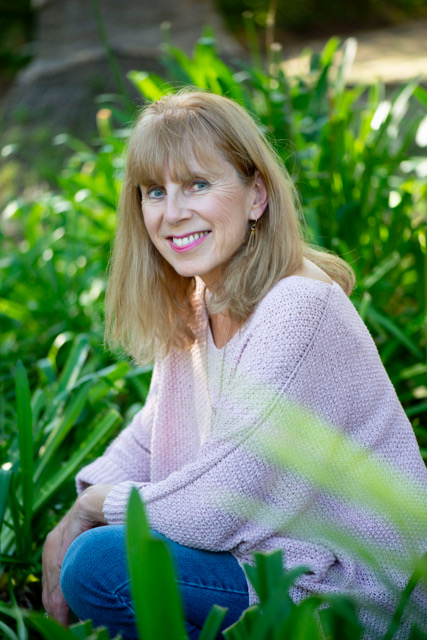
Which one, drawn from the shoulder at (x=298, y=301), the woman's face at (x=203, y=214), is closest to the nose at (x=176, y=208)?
the woman's face at (x=203, y=214)

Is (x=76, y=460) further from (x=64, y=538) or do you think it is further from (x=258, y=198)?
(x=258, y=198)

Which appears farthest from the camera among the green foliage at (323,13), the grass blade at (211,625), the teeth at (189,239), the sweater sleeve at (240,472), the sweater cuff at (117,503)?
Answer: the green foliage at (323,13)

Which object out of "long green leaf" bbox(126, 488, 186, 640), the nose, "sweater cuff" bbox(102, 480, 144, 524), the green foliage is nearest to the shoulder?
the nose

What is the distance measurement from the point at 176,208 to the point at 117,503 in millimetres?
633

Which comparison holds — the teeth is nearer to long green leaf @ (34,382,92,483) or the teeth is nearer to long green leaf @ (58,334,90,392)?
long green leaf @ (34,382,92,483)

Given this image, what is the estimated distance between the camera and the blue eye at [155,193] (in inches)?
63.9

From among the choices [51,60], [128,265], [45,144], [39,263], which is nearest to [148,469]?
[128,265]

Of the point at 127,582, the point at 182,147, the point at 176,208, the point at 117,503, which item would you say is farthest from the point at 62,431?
the point at 182,147

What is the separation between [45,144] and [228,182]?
4.27 meters

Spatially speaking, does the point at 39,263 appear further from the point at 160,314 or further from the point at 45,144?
the point at 45,144

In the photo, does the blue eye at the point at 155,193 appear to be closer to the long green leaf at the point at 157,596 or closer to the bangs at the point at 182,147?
the bangs at the point at 182,147

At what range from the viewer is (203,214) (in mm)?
1551

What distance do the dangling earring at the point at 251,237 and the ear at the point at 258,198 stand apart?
23 mm

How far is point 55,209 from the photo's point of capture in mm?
3303
